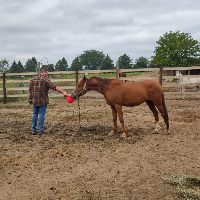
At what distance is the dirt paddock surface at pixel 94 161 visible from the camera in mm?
3277

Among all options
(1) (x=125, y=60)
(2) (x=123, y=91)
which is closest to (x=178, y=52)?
(2) (x=123, y=91)

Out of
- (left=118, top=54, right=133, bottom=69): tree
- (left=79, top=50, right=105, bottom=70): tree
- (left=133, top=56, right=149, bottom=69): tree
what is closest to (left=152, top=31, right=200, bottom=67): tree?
(left=133, top=56, right=149, bottom=69): tree

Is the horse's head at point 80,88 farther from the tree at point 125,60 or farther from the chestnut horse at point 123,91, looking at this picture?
the tree at point 125,60

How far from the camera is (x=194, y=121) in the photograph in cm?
796

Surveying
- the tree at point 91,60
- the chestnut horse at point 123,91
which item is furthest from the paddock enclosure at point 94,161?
the tree at point 91,60

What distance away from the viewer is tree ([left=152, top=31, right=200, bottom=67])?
38.2m

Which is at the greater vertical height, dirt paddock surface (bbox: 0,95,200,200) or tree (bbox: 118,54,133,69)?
tree (bbox: 118,54,133,69)

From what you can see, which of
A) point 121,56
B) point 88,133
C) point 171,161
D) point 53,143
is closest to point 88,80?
point 88,133

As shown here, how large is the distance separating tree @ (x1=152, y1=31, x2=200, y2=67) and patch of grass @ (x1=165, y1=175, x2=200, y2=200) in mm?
36242

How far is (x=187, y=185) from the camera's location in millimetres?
3336

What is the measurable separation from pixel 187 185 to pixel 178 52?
37.4m

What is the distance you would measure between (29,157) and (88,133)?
227 centimetres

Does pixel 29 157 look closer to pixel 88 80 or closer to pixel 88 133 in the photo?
pixel 88 133

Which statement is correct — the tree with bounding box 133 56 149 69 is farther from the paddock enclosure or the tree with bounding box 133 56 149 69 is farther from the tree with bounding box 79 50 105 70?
the paddock enclosure
